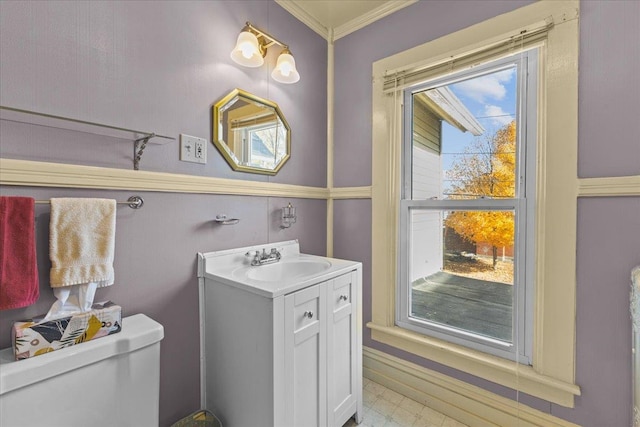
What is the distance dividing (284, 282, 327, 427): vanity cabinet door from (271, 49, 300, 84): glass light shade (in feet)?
3.76

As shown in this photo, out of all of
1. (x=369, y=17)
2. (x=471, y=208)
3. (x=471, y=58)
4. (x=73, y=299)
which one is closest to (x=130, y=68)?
(x=73, y=299)

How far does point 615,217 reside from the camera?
1.15 meters

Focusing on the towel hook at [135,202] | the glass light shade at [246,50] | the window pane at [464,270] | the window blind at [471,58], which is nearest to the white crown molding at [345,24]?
the window blind at [471,58]

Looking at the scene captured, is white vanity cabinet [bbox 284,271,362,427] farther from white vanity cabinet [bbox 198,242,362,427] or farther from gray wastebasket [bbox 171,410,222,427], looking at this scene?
gray wastebasket [bbox 171,410,222,427]

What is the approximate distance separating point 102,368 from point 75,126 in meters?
0.82

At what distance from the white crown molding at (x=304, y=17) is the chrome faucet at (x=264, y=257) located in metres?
1.48

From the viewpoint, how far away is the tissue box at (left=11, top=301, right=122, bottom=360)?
814 mm

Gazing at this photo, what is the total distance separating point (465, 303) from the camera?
161 centimetres

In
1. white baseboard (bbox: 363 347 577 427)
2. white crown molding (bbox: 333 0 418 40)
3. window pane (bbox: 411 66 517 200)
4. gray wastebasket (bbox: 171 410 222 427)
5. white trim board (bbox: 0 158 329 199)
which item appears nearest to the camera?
white trim board (bbox: 0 158 329 199)

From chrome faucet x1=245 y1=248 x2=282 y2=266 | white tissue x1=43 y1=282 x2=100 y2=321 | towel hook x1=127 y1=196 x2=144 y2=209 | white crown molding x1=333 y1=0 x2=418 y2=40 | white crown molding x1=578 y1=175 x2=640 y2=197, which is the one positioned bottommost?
white tissue x1=43 y1=282 x2=100 y2=321

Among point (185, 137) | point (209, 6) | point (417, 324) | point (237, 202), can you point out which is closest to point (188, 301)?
point (237, 202)

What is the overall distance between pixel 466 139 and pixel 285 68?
1081 millimetres

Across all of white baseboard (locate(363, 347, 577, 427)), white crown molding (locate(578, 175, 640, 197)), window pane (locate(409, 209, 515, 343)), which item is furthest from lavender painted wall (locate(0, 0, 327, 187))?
white crown molding (locate(578, 175, 640, 197))

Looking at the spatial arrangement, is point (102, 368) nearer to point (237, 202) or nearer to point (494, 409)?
point (237, 202)
